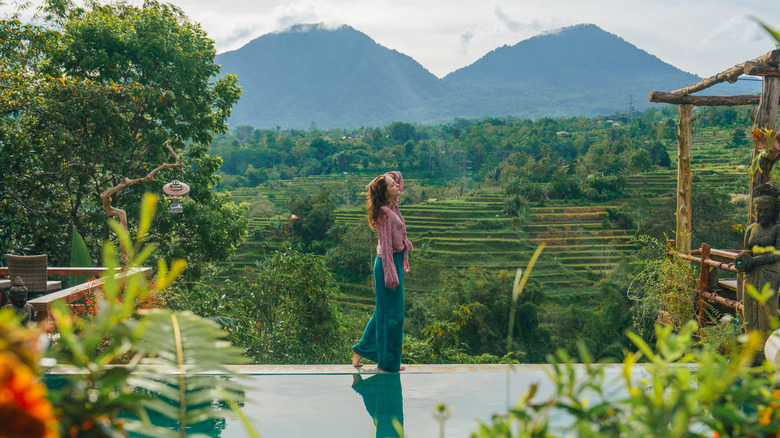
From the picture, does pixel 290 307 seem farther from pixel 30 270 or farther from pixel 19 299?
pixel 19 299

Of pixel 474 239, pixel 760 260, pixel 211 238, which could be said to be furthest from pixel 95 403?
pixel 474 239

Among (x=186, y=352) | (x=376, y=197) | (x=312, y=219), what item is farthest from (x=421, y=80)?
(x=186, y=352)

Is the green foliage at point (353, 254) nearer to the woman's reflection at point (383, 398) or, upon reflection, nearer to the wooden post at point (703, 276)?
the wooden post at point (703, 276)

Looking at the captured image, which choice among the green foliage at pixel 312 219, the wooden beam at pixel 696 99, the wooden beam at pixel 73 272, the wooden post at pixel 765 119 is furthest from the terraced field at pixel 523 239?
the wooden post at pixel 765 119

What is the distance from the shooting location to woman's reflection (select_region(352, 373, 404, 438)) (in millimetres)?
2588

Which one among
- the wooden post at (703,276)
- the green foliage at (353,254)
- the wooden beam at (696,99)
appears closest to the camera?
the wooden post at (703,276)

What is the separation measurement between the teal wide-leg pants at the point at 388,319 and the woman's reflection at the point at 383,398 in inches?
3.7

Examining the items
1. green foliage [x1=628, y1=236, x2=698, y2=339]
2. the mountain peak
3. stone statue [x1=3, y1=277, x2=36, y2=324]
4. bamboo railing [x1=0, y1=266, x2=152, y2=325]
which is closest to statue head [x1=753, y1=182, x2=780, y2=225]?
green foliage [x1=628, y1=236, x2=698, y2=339]

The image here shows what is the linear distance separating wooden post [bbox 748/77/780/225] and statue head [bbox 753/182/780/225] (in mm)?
655

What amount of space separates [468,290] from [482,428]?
21150 mm

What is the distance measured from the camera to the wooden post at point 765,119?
369cm

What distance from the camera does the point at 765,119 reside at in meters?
3.80

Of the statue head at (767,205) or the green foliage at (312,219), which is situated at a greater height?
the statue head at (767,205)

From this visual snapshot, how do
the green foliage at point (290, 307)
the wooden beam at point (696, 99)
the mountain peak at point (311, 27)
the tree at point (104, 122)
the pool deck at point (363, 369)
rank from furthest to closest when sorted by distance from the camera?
the mountain peak at point (311, 27) < the tree at point (104, 122) < the green foliage at point (290, 307) < the wooden beam at point (696, 99) < the pool deck at point (363, 369)
